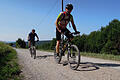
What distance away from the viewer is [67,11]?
4.70 meters

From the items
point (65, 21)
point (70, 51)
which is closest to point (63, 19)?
point (65, 21)

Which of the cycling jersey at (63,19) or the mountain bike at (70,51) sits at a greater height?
the cycling jersey at (63,19)

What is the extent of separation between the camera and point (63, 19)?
4.84 m

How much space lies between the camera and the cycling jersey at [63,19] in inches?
185

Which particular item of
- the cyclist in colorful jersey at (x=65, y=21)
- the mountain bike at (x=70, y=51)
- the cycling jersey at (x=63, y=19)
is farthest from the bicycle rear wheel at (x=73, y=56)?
the cycling jersey at (x=63, y=19)

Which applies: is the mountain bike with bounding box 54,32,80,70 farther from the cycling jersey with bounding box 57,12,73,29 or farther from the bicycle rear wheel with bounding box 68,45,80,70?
the cycling jersey with bounding box 57,12,73,29

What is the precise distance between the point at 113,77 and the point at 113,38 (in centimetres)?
4906

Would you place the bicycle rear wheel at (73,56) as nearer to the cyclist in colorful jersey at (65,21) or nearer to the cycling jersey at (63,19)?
the cyclist in colorful jersey at (65,21)

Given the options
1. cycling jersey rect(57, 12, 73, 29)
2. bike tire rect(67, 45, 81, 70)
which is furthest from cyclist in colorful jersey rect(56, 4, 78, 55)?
bike tire rect(67, 45, 81, 70)

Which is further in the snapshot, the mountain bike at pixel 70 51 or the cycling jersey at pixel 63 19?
the cycling jersey at pixel 63 19

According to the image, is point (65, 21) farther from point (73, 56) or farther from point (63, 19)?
point (73, 56)

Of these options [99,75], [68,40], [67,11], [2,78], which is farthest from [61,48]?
[2,78]

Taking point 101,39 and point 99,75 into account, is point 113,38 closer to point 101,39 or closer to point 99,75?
point 101,39

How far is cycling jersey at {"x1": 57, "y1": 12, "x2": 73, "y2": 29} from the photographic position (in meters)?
4.70
